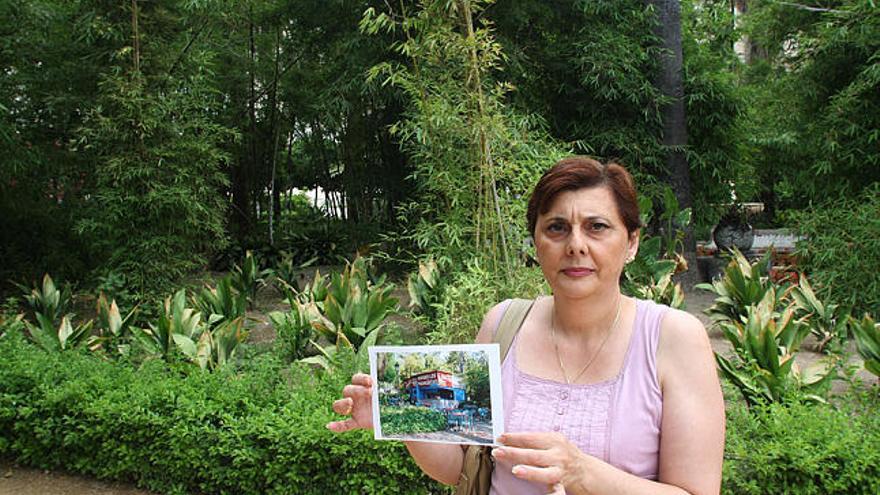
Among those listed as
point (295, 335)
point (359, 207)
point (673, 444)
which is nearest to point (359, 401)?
point (673, 444)

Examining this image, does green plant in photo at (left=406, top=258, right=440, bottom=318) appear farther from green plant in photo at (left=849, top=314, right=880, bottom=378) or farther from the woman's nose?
the woman's nose

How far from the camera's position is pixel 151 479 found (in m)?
3.06

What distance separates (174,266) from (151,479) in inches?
112

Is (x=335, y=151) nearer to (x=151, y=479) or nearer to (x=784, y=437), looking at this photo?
(x=151, y=479)

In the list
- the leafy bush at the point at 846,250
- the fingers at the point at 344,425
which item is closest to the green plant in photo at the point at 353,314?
the fingers at the point at 344,425

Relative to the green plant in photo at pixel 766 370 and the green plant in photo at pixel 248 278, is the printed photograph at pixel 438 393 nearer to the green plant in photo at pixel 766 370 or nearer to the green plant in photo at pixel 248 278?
the green plant in photo at pixel 766 370

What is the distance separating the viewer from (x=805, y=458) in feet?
7.57

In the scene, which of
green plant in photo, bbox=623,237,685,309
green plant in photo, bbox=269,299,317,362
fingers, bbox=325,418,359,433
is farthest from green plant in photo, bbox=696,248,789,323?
fingers, bbox=325,418,359,433

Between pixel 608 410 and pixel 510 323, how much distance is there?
25cm

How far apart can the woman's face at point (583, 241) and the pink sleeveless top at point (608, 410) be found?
0.35 ft

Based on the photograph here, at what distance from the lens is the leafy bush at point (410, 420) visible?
1.14 m

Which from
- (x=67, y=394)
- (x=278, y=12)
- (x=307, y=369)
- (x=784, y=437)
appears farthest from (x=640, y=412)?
(x=278, y=12)

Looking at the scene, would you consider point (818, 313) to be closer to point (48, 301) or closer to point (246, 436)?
point (246, 436)

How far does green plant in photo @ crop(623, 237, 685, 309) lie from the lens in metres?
4.96
